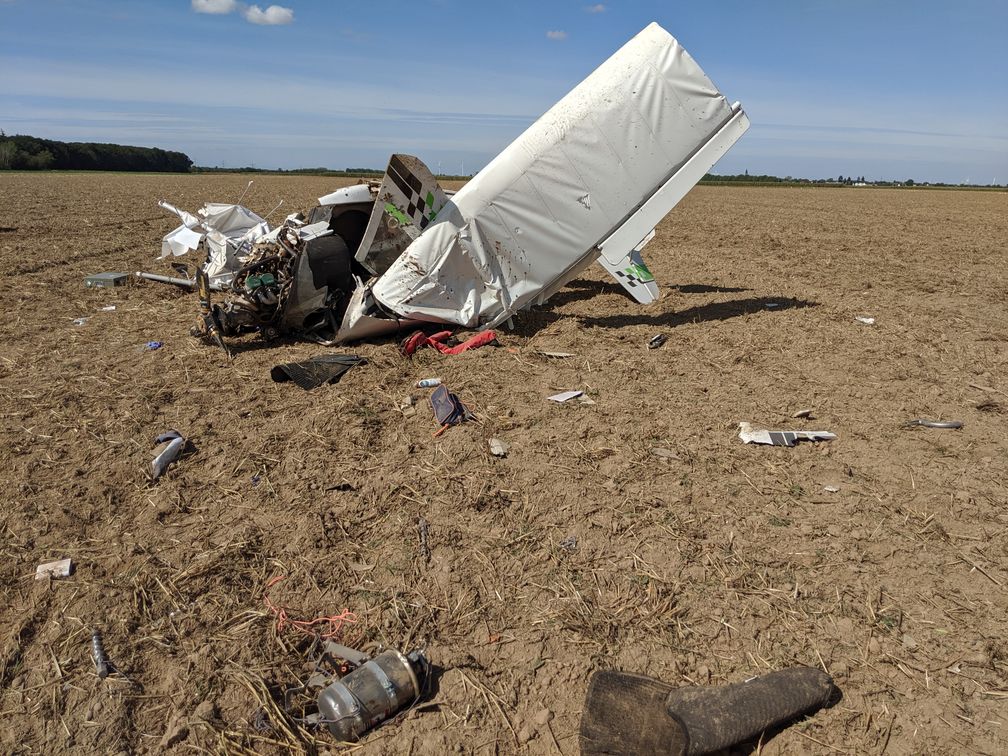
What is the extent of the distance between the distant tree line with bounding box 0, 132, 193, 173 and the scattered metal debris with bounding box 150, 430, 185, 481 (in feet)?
285

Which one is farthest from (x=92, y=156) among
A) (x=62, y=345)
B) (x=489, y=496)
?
(x=489, y=496)

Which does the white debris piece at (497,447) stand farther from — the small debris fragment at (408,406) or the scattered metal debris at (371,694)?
the scattered metal debris at (371,694)

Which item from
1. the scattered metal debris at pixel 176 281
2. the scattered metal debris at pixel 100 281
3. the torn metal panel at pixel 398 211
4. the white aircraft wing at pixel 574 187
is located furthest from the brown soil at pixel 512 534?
the scattered metal debris at pixel 100 281

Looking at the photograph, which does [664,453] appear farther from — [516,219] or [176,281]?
[176,281]

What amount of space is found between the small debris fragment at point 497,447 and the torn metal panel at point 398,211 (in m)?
3.65

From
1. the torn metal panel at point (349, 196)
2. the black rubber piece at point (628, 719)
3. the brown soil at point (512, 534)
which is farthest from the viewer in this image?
the torn metal panel at point (349, 196)

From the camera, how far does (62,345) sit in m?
6.82

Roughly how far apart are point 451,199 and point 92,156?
98915 mm

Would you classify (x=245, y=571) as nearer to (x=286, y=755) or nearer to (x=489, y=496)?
(x=286, y=755)

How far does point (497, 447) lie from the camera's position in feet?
14.9

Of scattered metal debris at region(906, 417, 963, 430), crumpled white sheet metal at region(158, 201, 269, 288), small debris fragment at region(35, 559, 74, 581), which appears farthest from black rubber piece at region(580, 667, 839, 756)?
crumpled white sheet metal at region(158, 201, 269, 288)

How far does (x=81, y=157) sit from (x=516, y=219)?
323 feet

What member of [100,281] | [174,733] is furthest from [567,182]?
[100,281]

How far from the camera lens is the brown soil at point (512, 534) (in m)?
2.56
